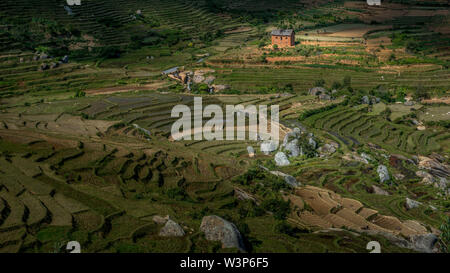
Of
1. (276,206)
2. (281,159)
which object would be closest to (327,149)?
(281,159)

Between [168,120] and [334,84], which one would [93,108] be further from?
[334,84]

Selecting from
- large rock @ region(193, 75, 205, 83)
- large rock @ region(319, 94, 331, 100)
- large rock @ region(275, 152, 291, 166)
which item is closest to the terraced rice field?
large rock @ region(319, 94, 331, 100)

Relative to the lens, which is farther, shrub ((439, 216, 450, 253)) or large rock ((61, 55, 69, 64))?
large rock ((61, 55, 69, 64))

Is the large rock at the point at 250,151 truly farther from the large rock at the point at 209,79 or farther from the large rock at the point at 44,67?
the large rock at the point at 44,67

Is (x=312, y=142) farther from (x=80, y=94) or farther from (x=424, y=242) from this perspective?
(x=80, y=94)

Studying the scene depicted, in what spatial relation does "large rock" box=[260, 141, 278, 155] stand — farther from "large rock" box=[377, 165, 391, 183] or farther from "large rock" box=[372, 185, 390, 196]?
"large rock" box=[372, 185, 390, 196]
